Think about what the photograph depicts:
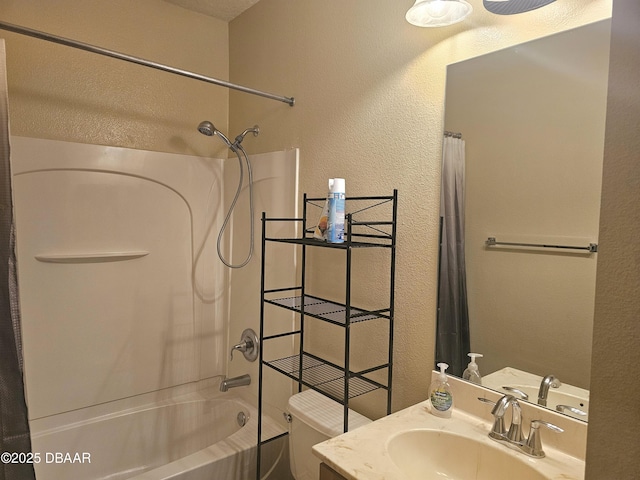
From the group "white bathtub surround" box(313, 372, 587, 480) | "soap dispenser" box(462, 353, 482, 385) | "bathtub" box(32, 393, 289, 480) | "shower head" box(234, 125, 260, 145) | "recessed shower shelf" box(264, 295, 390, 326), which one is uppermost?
"shower head" box(234, 125, 260, 145)

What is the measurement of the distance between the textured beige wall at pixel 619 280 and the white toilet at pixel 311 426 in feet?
3.40

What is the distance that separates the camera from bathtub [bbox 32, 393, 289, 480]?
6.04 feet

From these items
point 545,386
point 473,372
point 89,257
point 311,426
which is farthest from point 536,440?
point 89,257

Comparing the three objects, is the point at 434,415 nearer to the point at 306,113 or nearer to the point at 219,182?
the point at 306,113

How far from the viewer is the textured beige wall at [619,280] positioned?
1.81 ft

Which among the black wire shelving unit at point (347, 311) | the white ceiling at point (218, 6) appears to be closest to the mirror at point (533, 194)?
the black wire shelving unit at point (347, 311)

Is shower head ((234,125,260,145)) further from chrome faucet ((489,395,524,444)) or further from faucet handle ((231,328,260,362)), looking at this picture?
chrome faucet ((489,395,524,444))

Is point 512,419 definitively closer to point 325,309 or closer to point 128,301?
point 325,309

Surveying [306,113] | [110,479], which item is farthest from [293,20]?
[110,479]

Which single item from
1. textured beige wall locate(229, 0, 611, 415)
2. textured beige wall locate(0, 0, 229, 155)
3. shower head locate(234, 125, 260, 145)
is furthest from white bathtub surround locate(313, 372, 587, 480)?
textured beige wall locate(0, 0, 229, 155)

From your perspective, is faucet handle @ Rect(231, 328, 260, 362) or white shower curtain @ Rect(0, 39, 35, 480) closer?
white shower curtain @ Rect(0, 39, 35, 480)

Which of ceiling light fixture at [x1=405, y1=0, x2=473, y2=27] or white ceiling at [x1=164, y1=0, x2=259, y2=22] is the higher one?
white ceiling at [x1=164, y1=0, x2=259, y2=22]

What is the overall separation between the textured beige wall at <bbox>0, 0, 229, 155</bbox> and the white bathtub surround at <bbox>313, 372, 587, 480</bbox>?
1942 mm

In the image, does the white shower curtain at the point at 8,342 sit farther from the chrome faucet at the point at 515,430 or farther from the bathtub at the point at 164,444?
the chrome faucet at the point at 515,430
